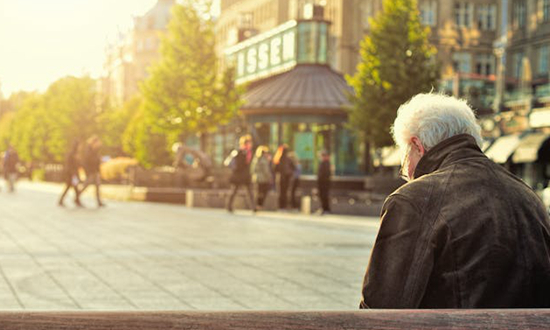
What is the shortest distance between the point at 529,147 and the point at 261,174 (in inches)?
813

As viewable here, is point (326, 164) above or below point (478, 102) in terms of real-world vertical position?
below

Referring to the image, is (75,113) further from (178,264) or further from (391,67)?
(178,264)

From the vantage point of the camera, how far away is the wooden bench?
2328 millimetres

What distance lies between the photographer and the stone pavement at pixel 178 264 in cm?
873

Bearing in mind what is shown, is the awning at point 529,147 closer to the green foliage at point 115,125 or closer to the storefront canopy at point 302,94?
the storefront canopy at point 302,94

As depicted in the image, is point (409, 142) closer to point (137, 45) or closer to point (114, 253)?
point (114, 253)

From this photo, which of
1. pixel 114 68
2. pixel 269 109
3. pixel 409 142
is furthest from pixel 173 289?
pixel 114 68

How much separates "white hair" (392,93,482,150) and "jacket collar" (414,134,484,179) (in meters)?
0.02

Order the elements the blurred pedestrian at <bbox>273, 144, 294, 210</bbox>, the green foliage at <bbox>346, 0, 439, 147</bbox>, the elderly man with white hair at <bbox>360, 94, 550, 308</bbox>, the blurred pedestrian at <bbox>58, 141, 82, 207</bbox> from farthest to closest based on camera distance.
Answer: the green foliage at <bbox>346, 0, 439, 147</bbox>
the blurred pedestrian at <bbox>273, 144, 294, 210</bbox>
the blurred pedestrian at <bbox>58, 141, 82, 207</bbox>
the elderly man with white hair at <bbox>360, 94, 550, 308</bbox>

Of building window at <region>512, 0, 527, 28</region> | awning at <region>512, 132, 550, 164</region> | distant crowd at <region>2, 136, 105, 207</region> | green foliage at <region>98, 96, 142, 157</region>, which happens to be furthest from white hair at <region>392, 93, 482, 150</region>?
building window at <region>512, 0, 527, 28</region>

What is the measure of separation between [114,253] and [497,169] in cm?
986

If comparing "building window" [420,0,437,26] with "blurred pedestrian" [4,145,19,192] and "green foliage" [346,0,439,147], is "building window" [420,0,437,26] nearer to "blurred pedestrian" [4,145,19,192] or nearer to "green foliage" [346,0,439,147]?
"blurred pedestrian" [4,145,19,192]

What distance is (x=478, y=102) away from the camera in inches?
1928

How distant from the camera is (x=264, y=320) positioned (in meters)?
2.38
